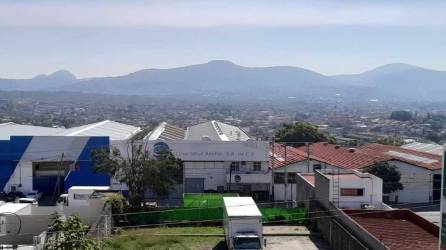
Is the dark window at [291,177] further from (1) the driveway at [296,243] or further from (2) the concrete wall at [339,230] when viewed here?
(1) the driveway at [296,243]

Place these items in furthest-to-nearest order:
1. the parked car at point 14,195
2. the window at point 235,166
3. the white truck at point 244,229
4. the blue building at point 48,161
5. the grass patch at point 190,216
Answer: the window at point 235,166 → the blue building at point 48,161 → the parked car at point 14,195 → the grass patch at point 190,216 → the white truck at point 244,229

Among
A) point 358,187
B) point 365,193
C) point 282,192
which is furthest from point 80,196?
point 282,192

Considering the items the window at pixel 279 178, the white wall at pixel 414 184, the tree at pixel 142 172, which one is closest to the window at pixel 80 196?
the tree at pixel 142 172

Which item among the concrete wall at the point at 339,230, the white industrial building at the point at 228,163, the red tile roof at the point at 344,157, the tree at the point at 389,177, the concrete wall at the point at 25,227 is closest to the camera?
the concrete wall at the point at 339,230

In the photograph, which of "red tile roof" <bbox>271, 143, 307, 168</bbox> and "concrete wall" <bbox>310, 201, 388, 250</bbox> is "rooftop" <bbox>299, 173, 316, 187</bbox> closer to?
"concrete wall" <bbox>310, 201, 388, 250</bbox>

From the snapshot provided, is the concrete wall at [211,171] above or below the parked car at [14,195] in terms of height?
above

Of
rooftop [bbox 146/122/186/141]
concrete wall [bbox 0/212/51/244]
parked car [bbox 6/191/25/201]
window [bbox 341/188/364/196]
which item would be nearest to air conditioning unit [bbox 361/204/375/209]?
window [bbox 341/188/364/196]

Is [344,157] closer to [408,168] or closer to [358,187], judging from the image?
[408,168]
